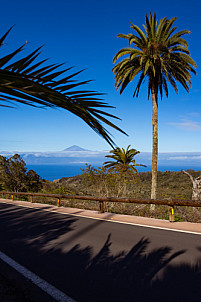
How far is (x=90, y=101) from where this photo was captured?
2.00 m

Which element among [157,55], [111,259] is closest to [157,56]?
[157,55]

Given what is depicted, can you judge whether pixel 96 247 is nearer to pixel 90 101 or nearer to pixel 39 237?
pixel 39 237

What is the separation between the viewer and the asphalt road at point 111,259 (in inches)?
158

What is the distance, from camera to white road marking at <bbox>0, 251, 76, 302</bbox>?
385cm

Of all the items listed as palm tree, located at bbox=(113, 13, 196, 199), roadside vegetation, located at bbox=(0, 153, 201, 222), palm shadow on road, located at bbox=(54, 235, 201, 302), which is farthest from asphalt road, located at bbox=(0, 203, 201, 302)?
palm tree, located at bbox=(113, 13, 196, 199)

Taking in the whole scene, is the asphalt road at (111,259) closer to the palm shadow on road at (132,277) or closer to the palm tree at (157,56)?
the palm shadow on road at (132,277)

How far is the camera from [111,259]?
5398mm

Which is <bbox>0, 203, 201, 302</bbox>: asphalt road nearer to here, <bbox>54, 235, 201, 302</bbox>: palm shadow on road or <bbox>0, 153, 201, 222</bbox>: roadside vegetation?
<bbox>54, 235, 201, 302</bbox>: palm shadow on road

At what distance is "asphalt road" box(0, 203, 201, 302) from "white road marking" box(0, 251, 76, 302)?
0.33ft

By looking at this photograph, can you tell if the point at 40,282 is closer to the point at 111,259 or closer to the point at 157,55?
the point at 111,259

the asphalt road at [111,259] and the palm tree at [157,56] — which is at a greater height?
the palm tree at [157,56]

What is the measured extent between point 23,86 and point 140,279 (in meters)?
4.02

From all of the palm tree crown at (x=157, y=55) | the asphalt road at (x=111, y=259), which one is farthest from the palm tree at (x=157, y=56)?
the asphalt road at (x=111, y=259)

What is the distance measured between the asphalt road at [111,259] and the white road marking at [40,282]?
101 millimetres
